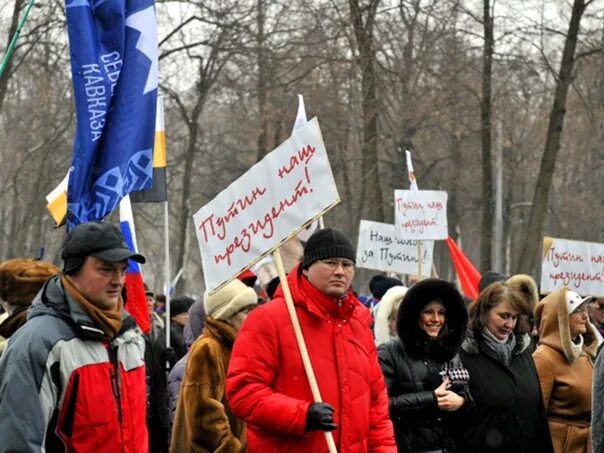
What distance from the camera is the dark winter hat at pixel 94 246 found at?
4770 mm

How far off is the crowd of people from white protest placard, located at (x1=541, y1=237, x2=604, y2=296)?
3.95 m

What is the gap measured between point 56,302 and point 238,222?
1437mm

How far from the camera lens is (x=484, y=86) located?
2156 cm

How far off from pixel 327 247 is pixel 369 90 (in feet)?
57.7

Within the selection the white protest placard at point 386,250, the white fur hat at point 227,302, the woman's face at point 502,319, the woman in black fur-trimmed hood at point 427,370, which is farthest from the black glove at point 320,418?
the white protest placard at point 386,250

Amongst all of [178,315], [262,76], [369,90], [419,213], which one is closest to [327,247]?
[178,315]

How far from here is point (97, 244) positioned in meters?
4.79

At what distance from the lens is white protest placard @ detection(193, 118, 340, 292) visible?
582 cm

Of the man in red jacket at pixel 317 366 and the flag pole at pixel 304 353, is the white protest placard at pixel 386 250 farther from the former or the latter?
the flag pole at pixel 304 353

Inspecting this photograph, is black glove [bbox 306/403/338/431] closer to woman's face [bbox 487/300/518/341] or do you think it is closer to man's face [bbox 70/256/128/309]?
man's face [bbox 70/256/128/309]

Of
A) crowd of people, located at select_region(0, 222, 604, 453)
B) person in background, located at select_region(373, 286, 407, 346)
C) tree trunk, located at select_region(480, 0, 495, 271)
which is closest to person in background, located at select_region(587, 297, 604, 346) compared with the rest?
person in background, located at select_region(373, 286, 407, 346)

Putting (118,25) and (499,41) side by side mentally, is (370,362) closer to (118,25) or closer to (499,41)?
(118,25)

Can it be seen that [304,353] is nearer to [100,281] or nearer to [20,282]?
[100,281]

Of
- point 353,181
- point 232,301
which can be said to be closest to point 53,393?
point 232,301
